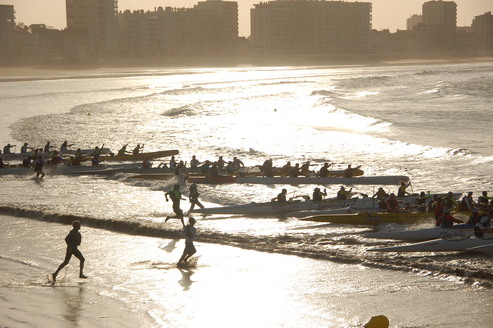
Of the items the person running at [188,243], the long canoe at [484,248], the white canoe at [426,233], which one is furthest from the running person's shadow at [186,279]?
the long canoe at [484,248]

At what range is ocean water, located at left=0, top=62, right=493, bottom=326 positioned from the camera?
16297mm

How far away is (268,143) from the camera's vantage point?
37.5m

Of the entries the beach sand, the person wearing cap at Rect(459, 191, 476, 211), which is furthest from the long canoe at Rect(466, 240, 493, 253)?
the person wearing cap at Rect(459, 191, 476, 211)

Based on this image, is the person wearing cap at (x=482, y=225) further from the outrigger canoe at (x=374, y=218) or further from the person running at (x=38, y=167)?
the person running at (x=38, y=167)

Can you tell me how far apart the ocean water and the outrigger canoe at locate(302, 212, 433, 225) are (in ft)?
1.14

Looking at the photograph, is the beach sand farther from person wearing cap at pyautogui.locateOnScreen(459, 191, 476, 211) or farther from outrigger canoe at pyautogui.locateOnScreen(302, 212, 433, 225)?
person wearing cap at pyautogui.locateOnScreen(459, 191, 476, 211)

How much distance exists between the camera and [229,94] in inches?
3066

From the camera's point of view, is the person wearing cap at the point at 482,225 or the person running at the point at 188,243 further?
the person wearing cap at the point at 482,225

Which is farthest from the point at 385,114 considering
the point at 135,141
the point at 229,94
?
the point at 229,94

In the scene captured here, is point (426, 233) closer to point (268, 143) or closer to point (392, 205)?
point (392, 205)

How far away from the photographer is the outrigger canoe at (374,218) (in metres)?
17.4

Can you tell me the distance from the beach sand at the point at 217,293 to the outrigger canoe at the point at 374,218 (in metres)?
3.50

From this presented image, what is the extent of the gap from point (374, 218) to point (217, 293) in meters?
6.36

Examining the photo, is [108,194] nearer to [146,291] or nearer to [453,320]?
[146,291]
